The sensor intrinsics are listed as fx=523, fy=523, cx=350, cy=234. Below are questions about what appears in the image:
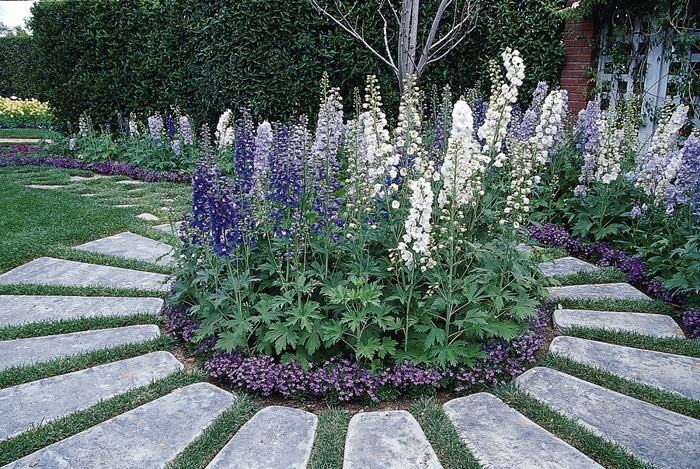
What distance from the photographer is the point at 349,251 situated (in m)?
2.88

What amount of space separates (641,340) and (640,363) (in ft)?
0.85

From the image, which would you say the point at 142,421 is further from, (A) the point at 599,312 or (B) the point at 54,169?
(B) the point at 54,169

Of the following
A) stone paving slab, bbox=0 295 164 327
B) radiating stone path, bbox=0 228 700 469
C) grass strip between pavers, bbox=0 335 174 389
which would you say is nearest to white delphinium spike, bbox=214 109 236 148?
stone paving slab, bbox=0 295 164 327

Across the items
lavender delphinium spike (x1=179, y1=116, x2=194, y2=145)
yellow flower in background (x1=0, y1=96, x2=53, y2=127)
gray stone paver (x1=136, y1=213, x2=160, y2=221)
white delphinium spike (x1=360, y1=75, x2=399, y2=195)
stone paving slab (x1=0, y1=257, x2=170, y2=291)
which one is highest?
yellow flower in background (x1=0, y1=96, x2=53, y2=127)

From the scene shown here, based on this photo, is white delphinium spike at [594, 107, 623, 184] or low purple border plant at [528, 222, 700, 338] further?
white delphinium spike at [594, 107, 623, 184]

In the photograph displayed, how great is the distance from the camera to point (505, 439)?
2.16m

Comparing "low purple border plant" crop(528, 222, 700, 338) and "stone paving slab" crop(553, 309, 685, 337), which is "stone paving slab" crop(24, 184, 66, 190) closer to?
"low purple border plant" crop(528, 222, 700, 338)

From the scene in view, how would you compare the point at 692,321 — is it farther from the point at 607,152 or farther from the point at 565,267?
the point at 607,152

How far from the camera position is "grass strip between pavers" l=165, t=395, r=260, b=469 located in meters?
2.03

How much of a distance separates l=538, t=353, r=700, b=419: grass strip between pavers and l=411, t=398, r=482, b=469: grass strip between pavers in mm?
753

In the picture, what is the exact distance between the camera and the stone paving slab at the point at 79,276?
3.67m

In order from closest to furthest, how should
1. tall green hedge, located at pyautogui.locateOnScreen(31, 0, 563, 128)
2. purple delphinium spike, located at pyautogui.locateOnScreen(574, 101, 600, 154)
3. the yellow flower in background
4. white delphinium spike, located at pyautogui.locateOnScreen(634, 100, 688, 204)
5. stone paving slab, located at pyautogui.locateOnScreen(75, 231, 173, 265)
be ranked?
white delphinium spike, located at pyautogui.locateOnScreen(634, 100, 688, 204) < stone paving slab, located at pyautogui.locateOnScreen(75, 231, 173, 265) < purple delphinium spike, located at pyautogui.locateOnScreen(574, 101, 600, 154) < tall green hedge, located at pyautogui.locateOnScreen(31, 0, 563, 128) < the yellow flower in background

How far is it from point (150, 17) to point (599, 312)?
25.5 feet

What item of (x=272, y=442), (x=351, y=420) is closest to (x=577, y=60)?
(x=351, y=420)
